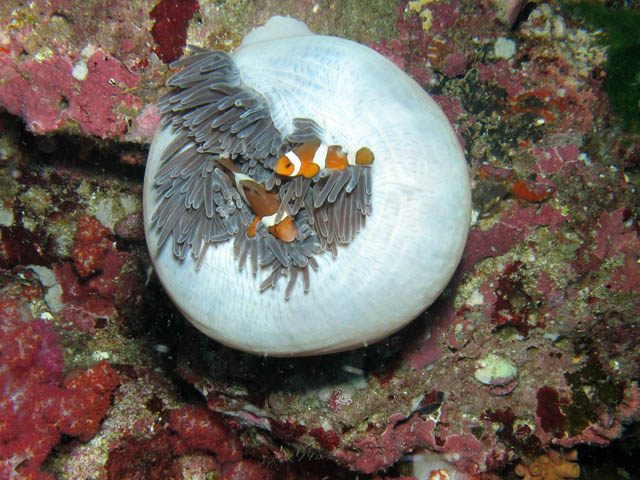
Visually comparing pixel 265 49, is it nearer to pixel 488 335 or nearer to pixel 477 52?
pixel 477 52

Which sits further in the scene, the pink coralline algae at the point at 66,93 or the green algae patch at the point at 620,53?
the green algae patch at the point at 620,53

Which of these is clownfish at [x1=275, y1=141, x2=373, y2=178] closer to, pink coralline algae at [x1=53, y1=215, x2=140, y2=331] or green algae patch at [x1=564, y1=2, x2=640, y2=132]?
green algae patch at [x1=564, y1=2, x2=640, y2=132]

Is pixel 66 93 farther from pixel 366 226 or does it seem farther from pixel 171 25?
→ pixel 366 226

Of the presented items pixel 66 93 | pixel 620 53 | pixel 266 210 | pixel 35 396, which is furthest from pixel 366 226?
pixel 35 396

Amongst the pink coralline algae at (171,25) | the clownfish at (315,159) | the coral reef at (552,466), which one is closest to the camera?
the clownfish at (315,159)

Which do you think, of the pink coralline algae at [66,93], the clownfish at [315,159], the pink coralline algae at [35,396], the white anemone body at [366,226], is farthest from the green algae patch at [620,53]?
the pink coralline algae at [35,396]

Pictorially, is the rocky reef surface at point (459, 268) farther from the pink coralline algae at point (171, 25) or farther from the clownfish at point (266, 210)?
the clownfish at point (266, 210)

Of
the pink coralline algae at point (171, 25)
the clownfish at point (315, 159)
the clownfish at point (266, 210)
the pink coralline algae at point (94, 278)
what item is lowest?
the pink coralline algae at point (94, 278)
